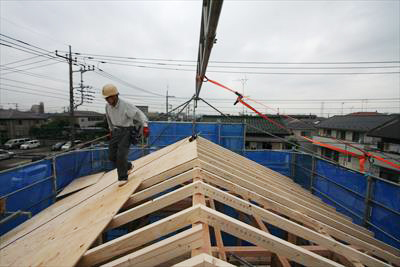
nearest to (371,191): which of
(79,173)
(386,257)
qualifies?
(386,257)

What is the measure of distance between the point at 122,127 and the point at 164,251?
213 cm

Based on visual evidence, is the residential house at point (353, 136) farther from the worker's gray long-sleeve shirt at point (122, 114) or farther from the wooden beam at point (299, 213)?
the worker's gray long-sleeve shirt at point (122, 114)

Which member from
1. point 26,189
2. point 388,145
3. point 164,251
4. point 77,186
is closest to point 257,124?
point 388,145

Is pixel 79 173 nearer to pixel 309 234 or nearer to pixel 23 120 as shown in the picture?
pixel 309 234

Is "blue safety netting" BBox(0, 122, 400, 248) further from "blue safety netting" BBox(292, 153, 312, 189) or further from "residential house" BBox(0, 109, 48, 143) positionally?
"residential house" BBox(0, 109, 48, 143)

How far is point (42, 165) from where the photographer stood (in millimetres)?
5020

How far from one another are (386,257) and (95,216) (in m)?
3.31

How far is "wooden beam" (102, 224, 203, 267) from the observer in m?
1.06

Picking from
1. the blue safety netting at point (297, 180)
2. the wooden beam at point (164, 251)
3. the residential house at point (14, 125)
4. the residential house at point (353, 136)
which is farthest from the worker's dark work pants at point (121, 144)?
the residential house at point (14, 125)

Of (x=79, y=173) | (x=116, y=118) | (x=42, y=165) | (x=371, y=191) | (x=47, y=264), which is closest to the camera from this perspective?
(x=47, y=264)

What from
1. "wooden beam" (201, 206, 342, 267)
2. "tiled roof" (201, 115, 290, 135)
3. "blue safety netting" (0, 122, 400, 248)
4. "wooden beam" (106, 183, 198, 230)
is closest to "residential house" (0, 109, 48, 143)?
"tiled roof" (201, 115, 290, 135)

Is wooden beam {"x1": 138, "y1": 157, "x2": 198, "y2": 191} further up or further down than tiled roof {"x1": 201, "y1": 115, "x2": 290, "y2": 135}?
further down

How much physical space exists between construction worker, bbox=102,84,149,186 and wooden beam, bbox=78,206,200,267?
157 centimetres

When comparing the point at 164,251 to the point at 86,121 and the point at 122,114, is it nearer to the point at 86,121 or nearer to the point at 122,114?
the point at 122,114
